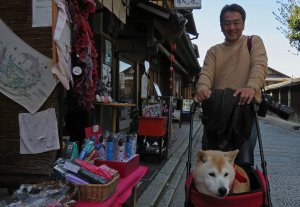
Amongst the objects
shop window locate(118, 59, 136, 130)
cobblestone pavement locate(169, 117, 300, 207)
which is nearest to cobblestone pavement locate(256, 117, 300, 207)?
cobblestone pavement locate(169, 117, 300, 207)

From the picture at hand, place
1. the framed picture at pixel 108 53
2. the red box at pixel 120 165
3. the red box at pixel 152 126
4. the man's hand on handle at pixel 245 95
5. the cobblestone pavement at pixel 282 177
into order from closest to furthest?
1. the man's hand on handle at pixel 245 95
2. the red box at pixel 120 165
3. the cobblestone pavement at pixel 282 177
4. the framed picture at pixel 108 53
5. the red box at pixel 152 126

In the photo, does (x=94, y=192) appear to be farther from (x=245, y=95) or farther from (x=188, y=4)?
(x=188, y=4)

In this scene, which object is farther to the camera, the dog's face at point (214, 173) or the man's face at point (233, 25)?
the man's face at point (233, 25)

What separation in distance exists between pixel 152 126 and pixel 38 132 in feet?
16.6

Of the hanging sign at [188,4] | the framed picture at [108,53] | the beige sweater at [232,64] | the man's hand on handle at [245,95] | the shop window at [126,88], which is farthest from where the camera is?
the hanging sign at [188,4]

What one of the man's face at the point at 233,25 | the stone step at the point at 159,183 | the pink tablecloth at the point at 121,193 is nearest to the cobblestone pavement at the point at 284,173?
the stone step at the point at 159,183

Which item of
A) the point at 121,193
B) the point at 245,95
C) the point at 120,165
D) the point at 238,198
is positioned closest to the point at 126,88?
the point at 120,165

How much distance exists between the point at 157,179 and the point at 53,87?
3915 mm

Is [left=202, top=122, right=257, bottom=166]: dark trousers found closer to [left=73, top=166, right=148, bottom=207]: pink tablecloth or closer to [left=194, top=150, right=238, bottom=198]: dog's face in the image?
[left=194, top=150, right=238, bottom=198]: dog's face

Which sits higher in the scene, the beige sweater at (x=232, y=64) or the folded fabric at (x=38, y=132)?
the beige sweater at (x=232, y=64)

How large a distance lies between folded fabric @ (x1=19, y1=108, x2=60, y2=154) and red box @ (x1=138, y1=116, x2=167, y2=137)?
4.97 meters

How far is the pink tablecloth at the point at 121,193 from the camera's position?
124 inches

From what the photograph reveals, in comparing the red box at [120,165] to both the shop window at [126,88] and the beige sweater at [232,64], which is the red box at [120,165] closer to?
the beige sweater at [232,64]

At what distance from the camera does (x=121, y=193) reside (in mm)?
3709
